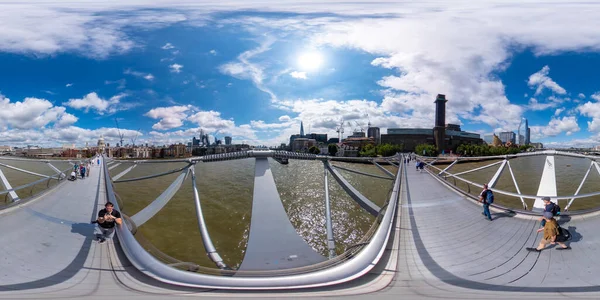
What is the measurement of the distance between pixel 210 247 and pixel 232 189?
2463mm

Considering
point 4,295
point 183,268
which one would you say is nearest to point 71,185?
point 4,295

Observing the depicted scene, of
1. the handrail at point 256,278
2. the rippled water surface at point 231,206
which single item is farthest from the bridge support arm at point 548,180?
the handrail at point 256,278

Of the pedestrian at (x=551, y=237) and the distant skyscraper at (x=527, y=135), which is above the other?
the distant skyscraper at (x=527, y=135)

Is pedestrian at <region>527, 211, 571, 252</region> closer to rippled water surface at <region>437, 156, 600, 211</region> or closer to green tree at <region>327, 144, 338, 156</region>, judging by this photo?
rippled water surface at <region>437, 156, 600, 211</region>

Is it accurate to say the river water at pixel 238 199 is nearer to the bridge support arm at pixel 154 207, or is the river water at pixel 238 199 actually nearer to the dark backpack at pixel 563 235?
the bridge support arm at pixel 154 207

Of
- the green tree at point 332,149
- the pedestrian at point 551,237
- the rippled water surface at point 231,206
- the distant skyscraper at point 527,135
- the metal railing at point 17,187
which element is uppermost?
the distant skyscraper at point 527,135

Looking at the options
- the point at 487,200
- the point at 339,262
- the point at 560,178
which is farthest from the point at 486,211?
the point at 560,178

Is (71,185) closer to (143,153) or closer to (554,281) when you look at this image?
(143,153)

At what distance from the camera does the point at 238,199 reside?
3.79 m

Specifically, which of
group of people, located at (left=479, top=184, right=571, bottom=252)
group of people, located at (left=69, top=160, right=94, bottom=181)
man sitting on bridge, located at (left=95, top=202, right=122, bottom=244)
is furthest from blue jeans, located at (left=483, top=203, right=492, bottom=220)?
group of people, located at (left=69, top=160, right=94, bottom=181)

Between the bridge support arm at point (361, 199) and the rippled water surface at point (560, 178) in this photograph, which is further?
the bridge support arm at point (361, 199)

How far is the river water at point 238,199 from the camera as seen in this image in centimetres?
178

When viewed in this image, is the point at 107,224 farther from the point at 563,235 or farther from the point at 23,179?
the point at 563,235

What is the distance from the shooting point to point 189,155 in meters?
2.27
